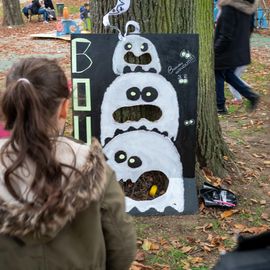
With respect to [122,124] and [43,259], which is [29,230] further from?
[122,124]

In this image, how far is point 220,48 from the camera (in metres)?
6.44

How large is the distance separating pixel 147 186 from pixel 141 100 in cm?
77

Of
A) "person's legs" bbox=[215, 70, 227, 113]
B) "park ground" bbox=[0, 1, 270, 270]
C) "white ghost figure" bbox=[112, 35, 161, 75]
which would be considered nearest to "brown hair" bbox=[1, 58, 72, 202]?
"park ground" bbox=[0, 1, 270, 270]

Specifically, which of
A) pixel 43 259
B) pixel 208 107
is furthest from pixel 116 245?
pixel 208 107

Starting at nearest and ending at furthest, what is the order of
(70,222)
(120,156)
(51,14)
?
(70,222)
(120,156)
(51,14)

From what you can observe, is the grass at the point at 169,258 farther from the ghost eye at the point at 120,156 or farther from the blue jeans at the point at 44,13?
the blue jeans at the point at 44,13

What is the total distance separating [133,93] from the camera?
3896 mm

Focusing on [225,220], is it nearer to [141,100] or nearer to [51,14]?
[141,100]

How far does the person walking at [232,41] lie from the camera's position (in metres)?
6.29

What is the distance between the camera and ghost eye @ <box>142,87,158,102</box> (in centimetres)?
387

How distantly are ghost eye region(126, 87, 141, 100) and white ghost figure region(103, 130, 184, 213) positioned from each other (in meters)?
0.28

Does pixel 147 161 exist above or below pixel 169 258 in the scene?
above

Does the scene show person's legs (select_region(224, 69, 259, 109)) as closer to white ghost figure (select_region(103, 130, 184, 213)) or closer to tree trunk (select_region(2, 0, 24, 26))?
white ghost figure (select_region(103, 130, 184, 213))
